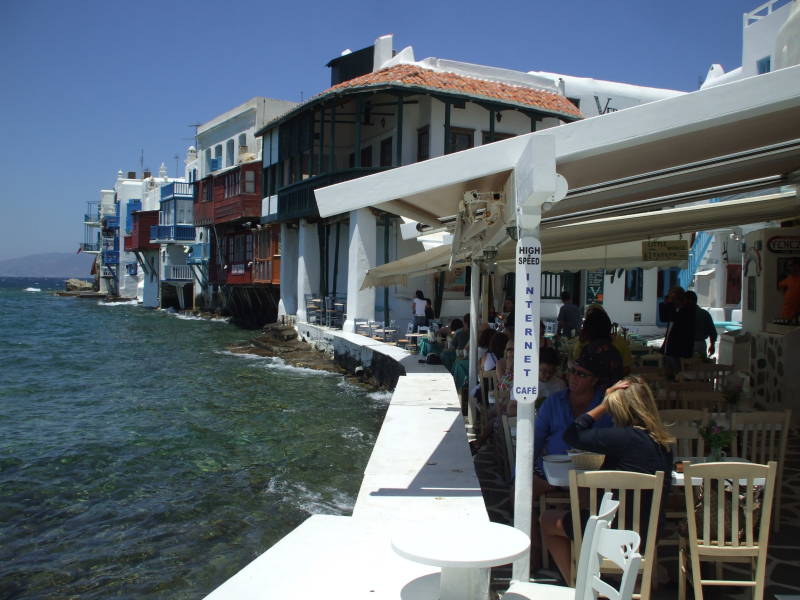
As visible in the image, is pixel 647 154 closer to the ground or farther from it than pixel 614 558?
farther from it

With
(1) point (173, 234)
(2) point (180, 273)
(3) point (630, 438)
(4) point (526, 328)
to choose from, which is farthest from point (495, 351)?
(2) point (180, 273)

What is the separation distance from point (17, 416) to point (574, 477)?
13.5 m

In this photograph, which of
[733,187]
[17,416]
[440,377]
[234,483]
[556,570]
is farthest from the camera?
[17,416]

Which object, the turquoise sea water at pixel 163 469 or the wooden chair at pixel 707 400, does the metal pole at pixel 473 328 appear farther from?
the wooden chair at pixel 707 400

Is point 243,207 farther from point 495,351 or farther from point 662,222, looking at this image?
point 662,222

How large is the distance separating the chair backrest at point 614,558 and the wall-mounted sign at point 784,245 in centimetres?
813

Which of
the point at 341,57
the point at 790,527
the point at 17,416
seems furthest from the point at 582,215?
the point at 341,57

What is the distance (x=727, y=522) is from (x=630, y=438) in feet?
2.18

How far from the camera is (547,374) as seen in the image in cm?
612

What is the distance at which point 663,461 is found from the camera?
367 centimetres

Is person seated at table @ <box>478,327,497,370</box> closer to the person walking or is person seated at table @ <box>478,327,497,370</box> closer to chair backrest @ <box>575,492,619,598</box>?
chair backrest @ <box>575,492,619,598</box>

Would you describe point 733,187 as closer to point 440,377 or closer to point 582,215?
point 582,215

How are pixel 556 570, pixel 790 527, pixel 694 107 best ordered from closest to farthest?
pixel 694 107 < pixel 556 570 < pixel 790 527

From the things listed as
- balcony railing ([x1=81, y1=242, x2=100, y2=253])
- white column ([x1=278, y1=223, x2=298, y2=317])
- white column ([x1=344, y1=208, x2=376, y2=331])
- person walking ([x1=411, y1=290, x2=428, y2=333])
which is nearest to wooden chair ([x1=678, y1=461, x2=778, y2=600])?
person walking ([x1=411, y1=290, x2=428, y2=333])
